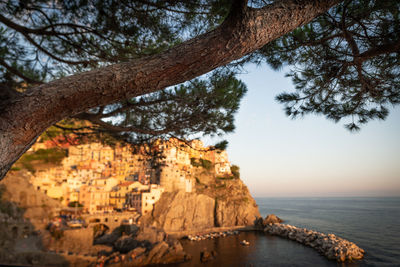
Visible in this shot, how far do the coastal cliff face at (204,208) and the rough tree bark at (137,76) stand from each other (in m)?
21.7

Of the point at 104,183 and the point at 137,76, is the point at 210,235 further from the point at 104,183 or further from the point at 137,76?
the point at 137,76

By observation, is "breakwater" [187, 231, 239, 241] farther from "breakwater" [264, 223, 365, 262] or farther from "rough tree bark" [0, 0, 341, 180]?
"rough tree bark" [0, 0, 341, 180]

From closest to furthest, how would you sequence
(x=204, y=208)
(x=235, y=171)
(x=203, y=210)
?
(x=203, y=210)
(x=204, y=208)
(x=235, y=171)

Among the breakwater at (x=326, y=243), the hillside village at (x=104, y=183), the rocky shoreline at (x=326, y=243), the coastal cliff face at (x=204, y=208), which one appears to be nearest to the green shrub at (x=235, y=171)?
the coastal cliff face at (x=204, y=208)

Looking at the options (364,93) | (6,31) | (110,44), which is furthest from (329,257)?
(6,31)

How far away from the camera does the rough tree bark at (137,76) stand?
117cm

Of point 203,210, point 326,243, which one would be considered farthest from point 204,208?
point 326,243

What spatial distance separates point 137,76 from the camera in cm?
127

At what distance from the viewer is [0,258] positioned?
30.2 ft

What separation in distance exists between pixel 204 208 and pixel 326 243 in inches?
459

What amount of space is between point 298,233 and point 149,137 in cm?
2131

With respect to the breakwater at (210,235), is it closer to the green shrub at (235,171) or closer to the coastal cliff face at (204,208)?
the coastal cliff face at (204,208)

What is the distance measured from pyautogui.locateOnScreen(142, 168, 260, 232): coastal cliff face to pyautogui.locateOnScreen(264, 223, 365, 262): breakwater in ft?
14.4

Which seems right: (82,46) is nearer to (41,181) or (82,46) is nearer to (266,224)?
(41,181)
